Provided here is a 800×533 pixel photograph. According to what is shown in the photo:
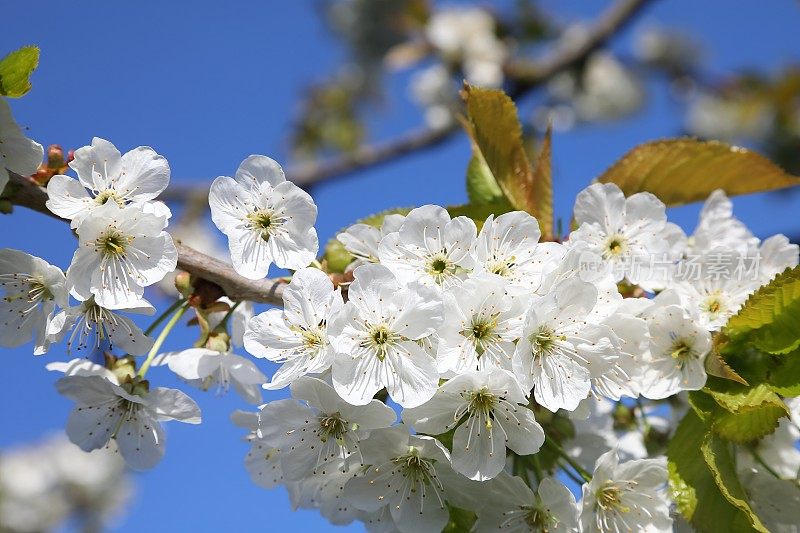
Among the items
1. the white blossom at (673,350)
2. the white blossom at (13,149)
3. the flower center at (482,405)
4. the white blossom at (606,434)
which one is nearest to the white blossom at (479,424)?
the flower center at (482,405)

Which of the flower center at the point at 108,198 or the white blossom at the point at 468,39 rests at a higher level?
the flower center at the point at 108,198

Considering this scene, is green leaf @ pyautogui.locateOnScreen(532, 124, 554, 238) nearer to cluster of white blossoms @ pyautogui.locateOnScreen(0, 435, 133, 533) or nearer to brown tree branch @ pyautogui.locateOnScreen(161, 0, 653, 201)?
brown tree branch @ pyautogui.locateOnScreen(161, 0, 653, 201)

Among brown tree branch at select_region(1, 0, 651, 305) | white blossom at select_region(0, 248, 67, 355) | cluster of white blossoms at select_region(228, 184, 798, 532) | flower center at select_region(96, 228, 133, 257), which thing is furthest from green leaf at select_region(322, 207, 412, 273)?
brown tree branch at select_region(1, 0, 651, 305)

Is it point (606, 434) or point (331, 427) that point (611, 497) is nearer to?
point (606, 434)

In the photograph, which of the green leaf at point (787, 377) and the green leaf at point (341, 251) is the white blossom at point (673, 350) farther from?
the green leaf at point (341, 251)

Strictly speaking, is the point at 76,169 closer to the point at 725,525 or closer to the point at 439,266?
the point at 439,266

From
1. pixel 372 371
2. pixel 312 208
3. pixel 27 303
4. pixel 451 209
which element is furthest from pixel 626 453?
pixel 27 303
